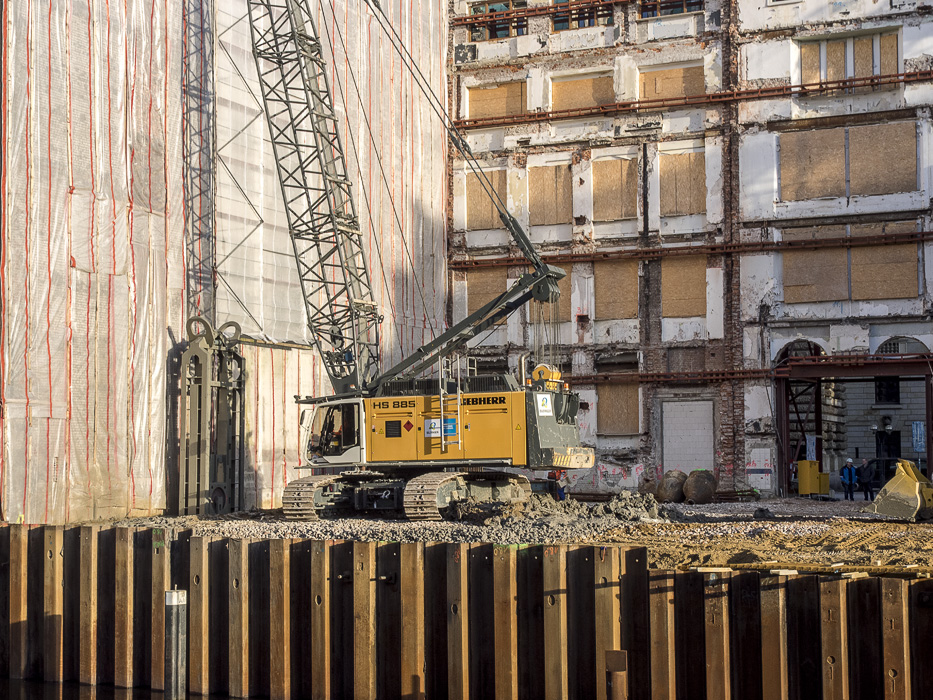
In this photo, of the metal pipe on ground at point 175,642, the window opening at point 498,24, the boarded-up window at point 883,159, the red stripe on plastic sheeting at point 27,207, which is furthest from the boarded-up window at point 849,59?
the metal pipe on ground at point 175,642

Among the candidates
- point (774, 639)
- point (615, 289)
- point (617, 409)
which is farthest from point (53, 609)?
point (615, 289)

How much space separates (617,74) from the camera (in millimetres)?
39750

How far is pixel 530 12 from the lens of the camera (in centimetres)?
4109

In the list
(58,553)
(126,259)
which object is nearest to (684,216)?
(126,259)

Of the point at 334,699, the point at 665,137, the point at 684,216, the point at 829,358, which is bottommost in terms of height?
the point at 334,699

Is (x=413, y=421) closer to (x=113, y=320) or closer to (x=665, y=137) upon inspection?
(x=113, y=320)

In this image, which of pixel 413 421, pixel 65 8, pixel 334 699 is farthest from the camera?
pixel 413 421

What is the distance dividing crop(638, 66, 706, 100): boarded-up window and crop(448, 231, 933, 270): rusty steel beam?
18.3 feet

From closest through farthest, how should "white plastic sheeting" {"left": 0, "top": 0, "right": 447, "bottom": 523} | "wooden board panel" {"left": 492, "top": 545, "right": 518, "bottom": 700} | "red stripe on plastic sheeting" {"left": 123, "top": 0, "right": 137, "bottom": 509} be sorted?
"wooden board panel" {"left": 492, "top": 545, "right": 518, "bottom": 700} < "white plastic sheeting" {"left": 0, "top": 0, "right": 447, "bottom": 523} < "red stripe on plastic sheeting" {"left": 123, "top": 0, "right": 137, "bottom": 509}

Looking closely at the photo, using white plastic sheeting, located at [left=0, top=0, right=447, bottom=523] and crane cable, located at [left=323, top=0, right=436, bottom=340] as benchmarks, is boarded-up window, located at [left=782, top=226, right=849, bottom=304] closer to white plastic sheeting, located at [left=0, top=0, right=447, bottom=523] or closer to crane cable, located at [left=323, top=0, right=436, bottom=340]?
crane cable, located at [left=323, top=0, right=436, bottom=340]

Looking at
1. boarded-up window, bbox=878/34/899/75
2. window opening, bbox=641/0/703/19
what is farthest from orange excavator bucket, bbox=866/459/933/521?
window opening, bbox=641/0/703/19

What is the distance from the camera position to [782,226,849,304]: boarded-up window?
36.7 meters

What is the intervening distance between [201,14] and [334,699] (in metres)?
20.5

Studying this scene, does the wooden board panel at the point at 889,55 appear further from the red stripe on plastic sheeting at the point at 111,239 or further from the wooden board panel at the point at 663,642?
the wooden board panel at the point at 663,642
